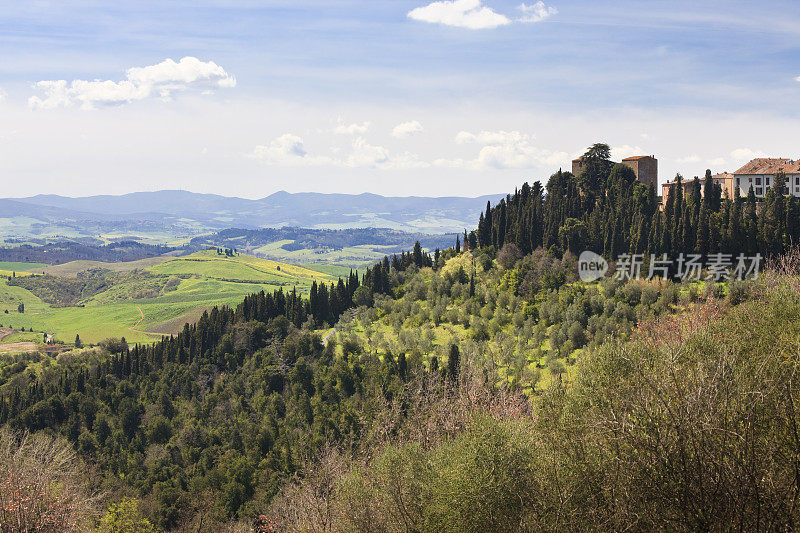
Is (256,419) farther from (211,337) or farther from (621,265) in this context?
(621,265)

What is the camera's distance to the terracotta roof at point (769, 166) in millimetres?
99812

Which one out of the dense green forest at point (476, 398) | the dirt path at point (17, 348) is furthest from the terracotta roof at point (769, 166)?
the dirt path at point (17, 348)

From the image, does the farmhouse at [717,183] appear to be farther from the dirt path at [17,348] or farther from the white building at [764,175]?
the dirt path at [17,348]

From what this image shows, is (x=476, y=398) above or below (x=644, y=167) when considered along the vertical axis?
below

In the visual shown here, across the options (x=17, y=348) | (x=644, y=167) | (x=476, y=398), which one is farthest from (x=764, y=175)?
(x=17, y=348)

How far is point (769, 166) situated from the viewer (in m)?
103

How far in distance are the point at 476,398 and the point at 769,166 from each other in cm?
Answer: 7649

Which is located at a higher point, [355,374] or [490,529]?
[490,529]

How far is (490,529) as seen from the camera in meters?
25.5

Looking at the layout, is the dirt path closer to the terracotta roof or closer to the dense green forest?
the dense green forest

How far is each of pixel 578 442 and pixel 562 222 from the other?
8227cm

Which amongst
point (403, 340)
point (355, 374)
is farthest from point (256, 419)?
point (403, 340)

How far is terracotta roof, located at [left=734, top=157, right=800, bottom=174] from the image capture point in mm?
99812

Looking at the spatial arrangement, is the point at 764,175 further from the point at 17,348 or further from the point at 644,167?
the point at 17,348
